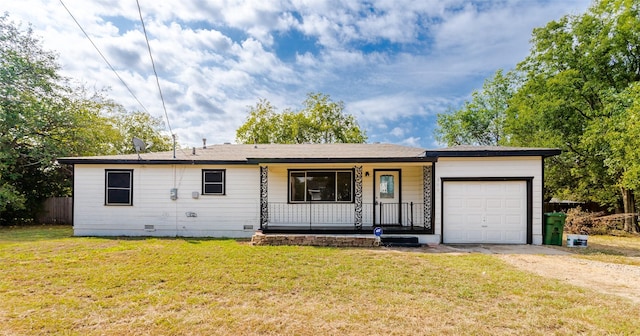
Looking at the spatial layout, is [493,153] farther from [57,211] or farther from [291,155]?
[57,211]

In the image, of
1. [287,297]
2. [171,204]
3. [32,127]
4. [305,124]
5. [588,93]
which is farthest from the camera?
[305,124]

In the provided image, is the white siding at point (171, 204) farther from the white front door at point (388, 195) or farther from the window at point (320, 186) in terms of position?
the white front door at point (388, 195)

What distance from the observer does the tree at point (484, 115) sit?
2436 cm

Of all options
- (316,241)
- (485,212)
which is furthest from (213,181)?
(485,212)

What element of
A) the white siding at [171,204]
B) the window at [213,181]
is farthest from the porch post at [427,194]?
the window at [213,181]

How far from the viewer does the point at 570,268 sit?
19.8 ft

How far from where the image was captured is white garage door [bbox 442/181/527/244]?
8875mm

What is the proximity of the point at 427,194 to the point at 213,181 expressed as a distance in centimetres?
699

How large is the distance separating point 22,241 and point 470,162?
1311cm

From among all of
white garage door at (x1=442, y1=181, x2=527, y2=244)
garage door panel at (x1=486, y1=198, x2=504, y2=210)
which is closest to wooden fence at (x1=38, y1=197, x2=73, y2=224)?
white garage door at (x1=442, y1=181, x2=527, y2=244)

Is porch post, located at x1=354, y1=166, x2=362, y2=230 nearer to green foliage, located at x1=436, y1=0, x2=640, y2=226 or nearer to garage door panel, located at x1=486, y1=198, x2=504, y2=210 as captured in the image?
garage door panel, located at x1=486, y1=198, x2=504, y2=210

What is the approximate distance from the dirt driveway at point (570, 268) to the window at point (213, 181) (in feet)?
23.1

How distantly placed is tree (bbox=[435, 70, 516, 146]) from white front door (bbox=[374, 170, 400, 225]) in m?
18.0

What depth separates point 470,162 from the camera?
8.91 meters
